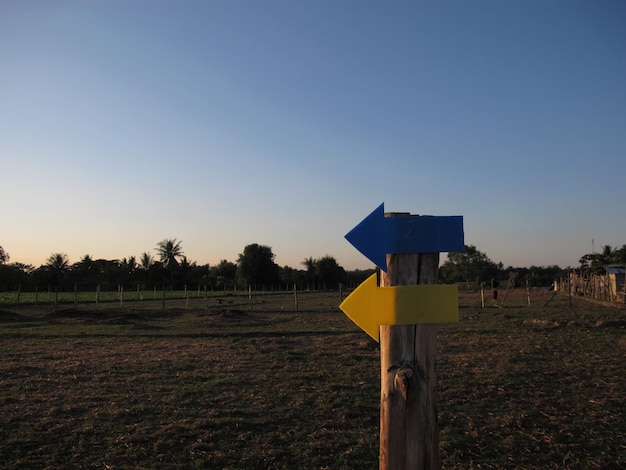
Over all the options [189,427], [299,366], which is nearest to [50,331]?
[299,366]

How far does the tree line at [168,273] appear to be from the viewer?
56666mm

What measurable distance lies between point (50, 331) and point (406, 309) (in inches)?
695

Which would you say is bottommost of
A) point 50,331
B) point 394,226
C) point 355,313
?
point 50,331

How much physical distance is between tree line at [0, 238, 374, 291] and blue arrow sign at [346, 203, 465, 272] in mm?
54708

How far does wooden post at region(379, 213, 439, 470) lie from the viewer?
6.20 feet

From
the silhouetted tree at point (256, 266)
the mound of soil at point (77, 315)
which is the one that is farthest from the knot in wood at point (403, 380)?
the silhouetted tree at point (256, 266)

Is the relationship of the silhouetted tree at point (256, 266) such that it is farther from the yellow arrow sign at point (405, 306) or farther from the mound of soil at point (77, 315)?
the yellow arrow sign at point (405, 306)

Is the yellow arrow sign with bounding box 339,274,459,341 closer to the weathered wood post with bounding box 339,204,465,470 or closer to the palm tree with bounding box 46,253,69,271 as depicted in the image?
the weathered wood post with bounding box 339,204,465,470

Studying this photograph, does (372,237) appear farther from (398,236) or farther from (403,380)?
(403,380)

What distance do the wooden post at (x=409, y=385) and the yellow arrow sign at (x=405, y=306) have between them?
5 centimetres

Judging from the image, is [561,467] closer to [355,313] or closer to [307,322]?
[355,313]

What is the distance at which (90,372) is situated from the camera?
8.75m

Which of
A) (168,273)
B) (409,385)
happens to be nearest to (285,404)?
(409,385)

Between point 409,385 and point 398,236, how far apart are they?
62 cm
